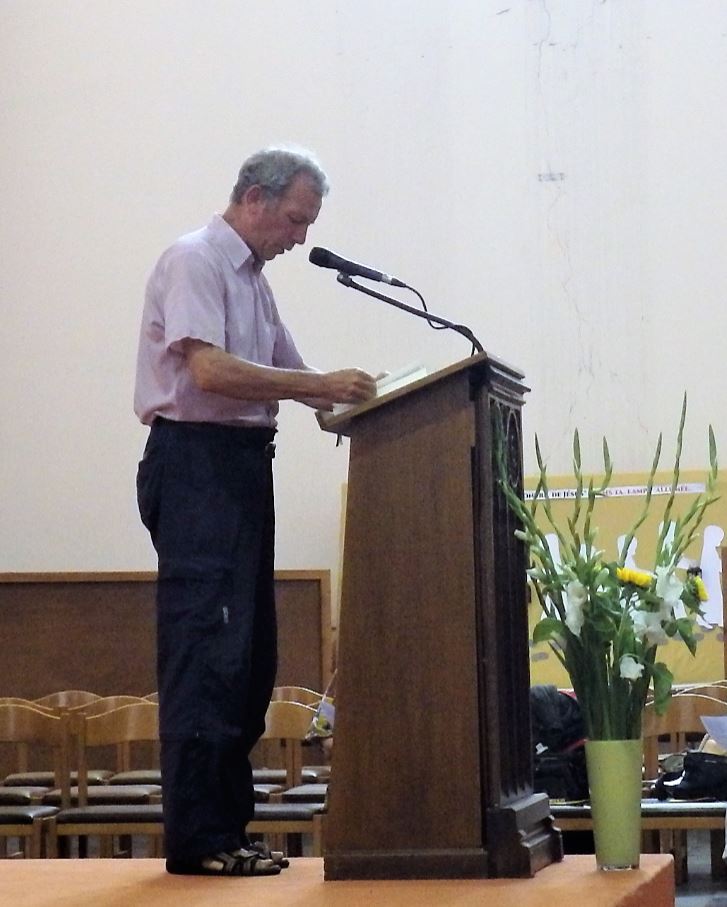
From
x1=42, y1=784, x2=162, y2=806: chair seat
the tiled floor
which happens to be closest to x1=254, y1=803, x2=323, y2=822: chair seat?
x1=42, y1=784, x2=162, y2=806: chair seat

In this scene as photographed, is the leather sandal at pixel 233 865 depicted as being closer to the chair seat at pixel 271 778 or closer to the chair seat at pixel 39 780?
the chair seat at pixel 271 778

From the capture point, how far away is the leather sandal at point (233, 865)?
106 inches

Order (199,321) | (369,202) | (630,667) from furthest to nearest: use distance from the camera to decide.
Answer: (369,202)
(199,321)
(630,667)

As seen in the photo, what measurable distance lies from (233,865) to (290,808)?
1946mm

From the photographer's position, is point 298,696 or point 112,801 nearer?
point 112,801

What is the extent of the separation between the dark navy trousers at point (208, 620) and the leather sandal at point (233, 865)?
0.07ft

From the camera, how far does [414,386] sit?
8.76ft

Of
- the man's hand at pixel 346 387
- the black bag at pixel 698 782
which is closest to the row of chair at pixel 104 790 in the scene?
the black bag at pixel 698 782

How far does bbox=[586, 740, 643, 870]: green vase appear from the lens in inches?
104

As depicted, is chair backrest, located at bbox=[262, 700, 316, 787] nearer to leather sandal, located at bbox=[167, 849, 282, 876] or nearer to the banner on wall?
the banner on wall

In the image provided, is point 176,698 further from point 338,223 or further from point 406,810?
point 338,223

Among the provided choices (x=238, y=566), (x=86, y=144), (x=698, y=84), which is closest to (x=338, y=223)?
(x=86, y=144)

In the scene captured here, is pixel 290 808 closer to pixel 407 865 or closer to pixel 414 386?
pixel 407 865

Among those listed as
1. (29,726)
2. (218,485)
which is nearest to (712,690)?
(29,726)
